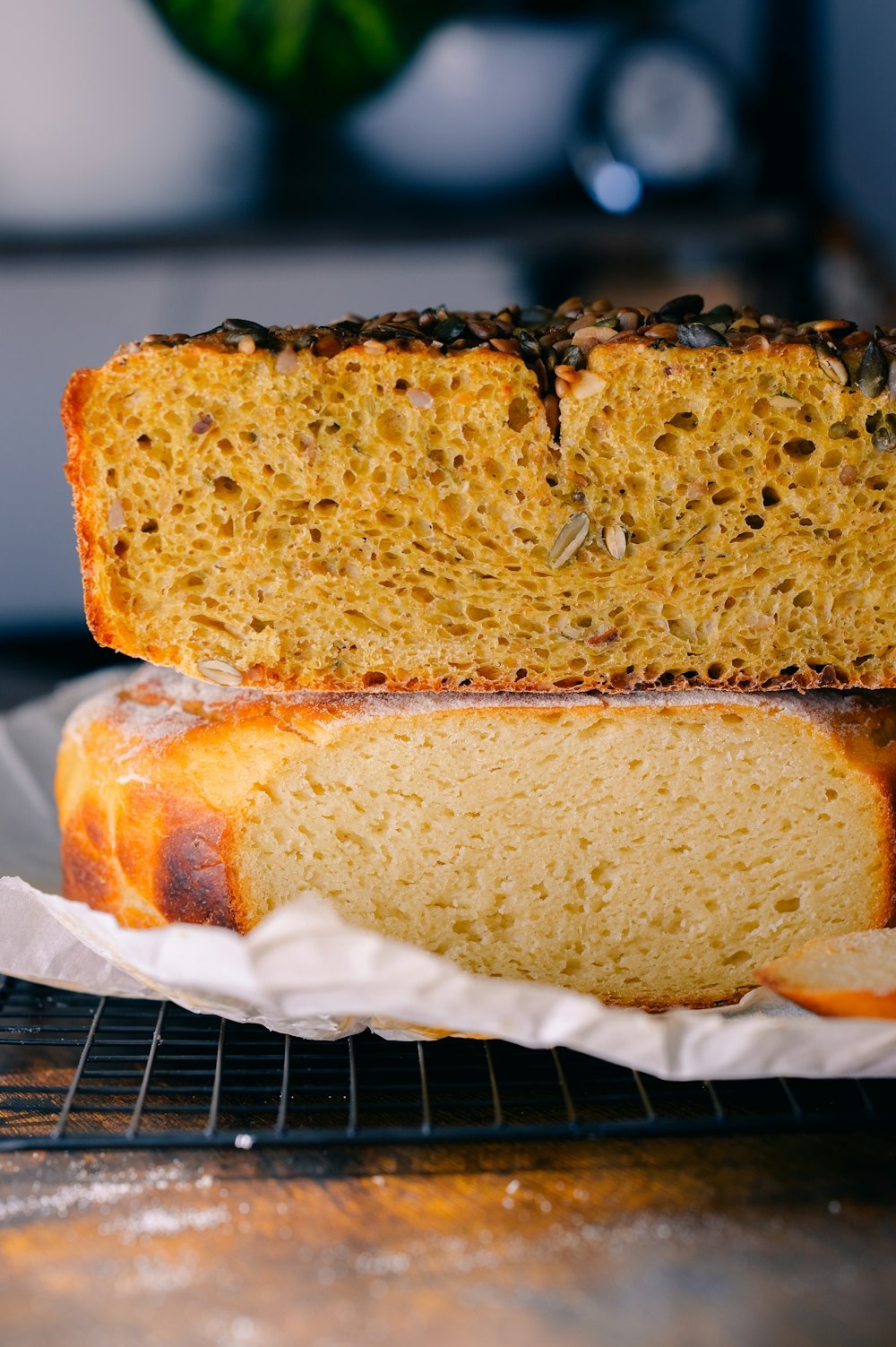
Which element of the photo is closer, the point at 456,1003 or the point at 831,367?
the point at 456,1003

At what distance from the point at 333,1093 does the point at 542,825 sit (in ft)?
1.66

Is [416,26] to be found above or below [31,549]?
above

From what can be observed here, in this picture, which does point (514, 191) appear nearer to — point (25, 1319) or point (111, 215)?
point (111, 215)

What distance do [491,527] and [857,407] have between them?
549mm

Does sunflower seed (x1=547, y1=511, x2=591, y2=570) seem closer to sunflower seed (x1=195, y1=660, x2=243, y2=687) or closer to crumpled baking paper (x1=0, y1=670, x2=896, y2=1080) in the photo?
sunflower seed (x1=195, y1=660, x2=243, y2=687)

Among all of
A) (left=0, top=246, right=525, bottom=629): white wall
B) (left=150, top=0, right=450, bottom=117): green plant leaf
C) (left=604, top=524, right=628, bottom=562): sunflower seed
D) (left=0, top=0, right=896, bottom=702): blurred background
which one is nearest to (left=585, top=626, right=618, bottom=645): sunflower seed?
(left=604, top=524, right=628, bottom=562): sunflower seed

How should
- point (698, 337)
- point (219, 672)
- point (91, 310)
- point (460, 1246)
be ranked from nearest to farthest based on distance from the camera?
point (460, 1246) → point (698, 337) → point (219, 672) → point (91, 310)

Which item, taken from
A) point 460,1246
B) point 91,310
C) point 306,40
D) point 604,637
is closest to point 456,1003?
point 460,1246

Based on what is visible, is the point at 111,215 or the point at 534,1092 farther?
the point at 111,215

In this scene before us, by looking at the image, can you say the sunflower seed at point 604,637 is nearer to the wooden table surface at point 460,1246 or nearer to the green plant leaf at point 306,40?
the wooden table surface at point 460,1246

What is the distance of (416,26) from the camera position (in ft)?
13.7

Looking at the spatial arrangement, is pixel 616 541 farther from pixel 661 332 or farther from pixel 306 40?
pixel 306 40

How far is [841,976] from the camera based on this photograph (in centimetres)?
176

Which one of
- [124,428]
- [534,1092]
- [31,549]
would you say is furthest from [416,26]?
[534,1092]
